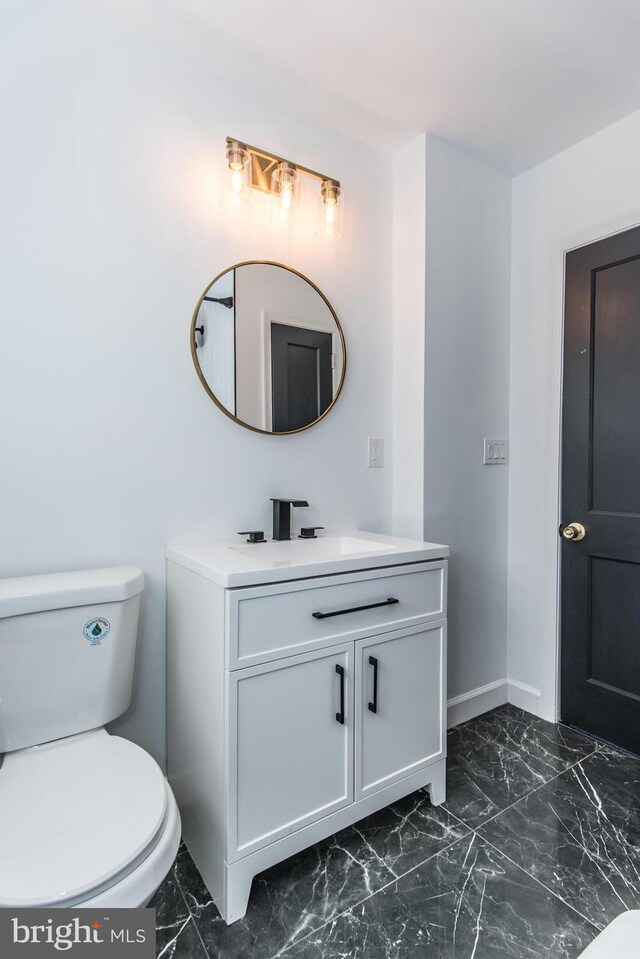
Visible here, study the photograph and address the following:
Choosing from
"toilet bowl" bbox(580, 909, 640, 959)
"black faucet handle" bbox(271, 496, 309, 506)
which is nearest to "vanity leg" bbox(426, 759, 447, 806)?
"black faucet handle" bbox(271, 496, 309, 506)

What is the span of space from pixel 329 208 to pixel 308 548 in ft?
4.20

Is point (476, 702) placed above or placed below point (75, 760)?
below

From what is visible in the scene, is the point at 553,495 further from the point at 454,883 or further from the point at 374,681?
the point at 454,883

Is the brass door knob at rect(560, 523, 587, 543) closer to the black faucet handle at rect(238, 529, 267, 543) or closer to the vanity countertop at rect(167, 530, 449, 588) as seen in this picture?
the vanity countertop at rect(167, 530, 449, 588)

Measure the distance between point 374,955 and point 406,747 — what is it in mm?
524

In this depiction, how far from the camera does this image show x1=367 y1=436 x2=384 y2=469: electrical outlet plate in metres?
2.14

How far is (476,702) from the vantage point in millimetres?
2281

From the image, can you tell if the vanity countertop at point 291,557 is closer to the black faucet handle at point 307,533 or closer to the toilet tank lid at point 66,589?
the black faucet handle at point 307,533

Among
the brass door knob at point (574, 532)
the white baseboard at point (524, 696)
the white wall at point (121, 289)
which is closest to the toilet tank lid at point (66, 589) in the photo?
the white wall at point (121, 289)

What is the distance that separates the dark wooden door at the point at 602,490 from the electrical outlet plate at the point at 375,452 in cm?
78

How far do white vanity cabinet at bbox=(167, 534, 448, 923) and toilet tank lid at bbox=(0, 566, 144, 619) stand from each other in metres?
0.18

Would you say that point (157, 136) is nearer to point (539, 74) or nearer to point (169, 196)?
point (169, 196)

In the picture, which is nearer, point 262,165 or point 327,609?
point 327,609

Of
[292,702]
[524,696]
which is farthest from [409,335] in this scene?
[524,696]
